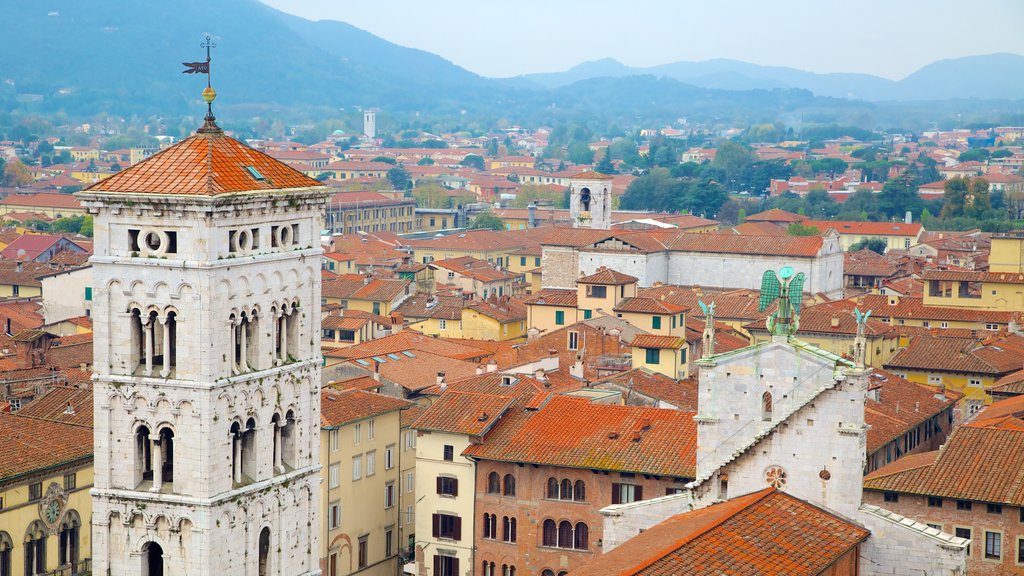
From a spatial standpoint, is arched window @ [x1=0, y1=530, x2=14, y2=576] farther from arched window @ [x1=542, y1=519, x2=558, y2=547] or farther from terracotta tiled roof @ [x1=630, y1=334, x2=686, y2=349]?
terracotta tiled roof @ [x1=630, y1=334, x2=686, y2=349]

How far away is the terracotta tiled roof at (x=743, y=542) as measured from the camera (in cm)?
2772

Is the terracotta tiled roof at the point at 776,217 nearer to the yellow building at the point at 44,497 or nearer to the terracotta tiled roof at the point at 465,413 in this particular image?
the terracotta tiled roof at the point at 465,413

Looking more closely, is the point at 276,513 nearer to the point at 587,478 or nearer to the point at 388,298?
the point at 587,478

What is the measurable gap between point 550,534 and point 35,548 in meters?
12.3

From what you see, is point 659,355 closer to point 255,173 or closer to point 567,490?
point 567,490

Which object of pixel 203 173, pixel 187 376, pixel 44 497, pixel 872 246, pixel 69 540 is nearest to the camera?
pixel 187 376

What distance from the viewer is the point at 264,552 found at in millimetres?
29719

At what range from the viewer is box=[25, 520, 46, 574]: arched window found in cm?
4062

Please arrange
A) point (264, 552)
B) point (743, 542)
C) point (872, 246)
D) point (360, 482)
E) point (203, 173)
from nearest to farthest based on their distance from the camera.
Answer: point (203, 173), point (743, 542), point (264, 552), point (360, 482), point (872, 246)

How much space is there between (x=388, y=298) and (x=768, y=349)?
5694 centimetres

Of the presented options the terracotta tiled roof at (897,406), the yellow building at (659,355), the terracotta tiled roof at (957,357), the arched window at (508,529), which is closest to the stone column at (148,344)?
the arched window at (508,529)

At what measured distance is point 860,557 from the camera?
31141 millimetres

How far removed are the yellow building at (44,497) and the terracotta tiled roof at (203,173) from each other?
13.3 m

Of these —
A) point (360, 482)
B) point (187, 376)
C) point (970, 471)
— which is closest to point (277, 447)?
point (187, 376)
